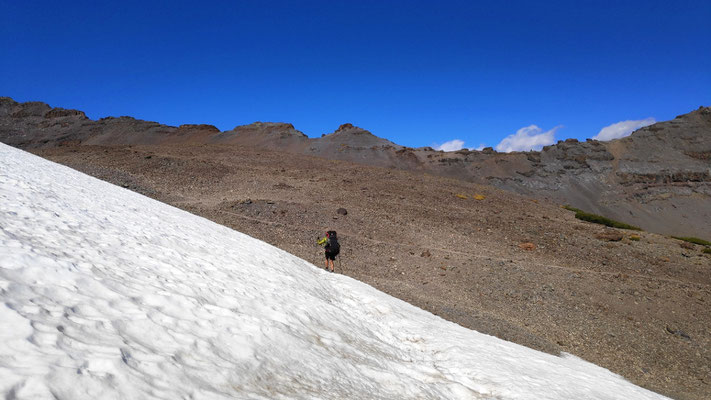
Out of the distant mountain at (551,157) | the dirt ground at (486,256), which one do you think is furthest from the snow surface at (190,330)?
the distant mountain at (551,157)

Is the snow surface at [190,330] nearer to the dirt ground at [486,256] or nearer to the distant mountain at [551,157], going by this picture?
the dirt ground at [486,256]

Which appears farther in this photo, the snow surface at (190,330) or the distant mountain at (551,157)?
the distant mountain at (551,157)

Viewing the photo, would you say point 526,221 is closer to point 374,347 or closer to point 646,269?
point 646,269

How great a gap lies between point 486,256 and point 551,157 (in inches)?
2243

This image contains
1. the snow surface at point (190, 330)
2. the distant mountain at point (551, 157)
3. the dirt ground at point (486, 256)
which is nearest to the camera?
the snow surface at point (190, 330)

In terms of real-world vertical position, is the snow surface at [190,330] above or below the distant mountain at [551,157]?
below

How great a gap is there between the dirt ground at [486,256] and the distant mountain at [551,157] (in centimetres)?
2772

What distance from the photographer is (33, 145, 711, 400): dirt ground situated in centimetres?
1245

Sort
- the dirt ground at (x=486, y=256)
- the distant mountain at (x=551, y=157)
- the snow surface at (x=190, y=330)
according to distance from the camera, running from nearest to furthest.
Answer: the snow surface at (x=190, y=330) → the dirt ground at (x=486, y=256) → the distant mountain at (x=551, y=157)

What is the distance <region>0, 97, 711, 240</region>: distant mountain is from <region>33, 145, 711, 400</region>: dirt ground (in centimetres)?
2772

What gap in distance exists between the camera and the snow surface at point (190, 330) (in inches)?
103


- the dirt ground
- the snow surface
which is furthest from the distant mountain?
the snow surface

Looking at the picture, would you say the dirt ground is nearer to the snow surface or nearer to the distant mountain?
the snow surface

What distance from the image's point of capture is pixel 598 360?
11344 millimetres
